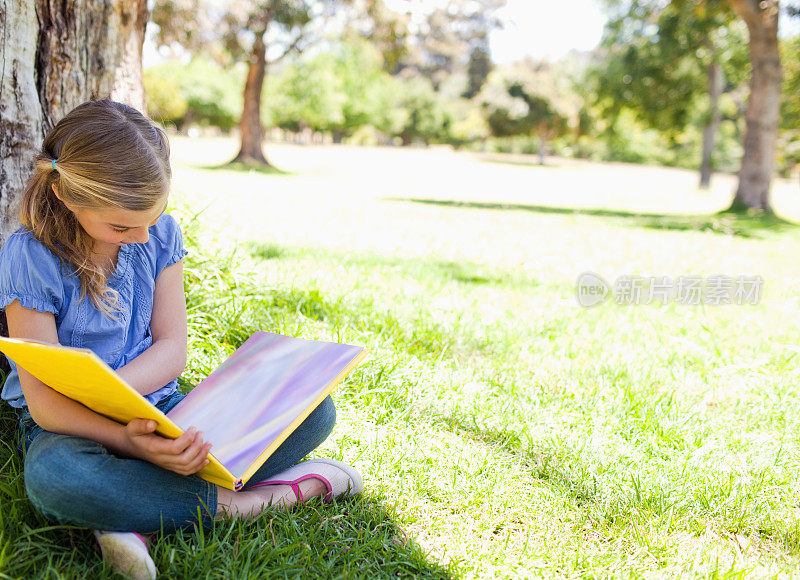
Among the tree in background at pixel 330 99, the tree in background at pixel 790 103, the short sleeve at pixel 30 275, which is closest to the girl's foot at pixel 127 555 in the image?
the short sleeve at pixel 30 275

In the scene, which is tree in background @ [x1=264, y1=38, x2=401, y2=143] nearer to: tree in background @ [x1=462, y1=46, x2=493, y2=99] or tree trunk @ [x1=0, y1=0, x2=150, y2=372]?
tree in background @ [x1=462, y1=46, x2=493, y2=99]

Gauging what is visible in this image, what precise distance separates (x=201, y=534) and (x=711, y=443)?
168cm

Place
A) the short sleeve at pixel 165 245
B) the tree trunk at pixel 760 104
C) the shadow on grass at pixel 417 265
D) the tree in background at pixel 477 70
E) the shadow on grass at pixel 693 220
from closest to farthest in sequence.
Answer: the short sleeve at pixel 165 245 → the shadow on grass at pixel 417 265 → the shadow on grass at pixel 693 220 → the tree trunk at pixel 760 104 → the tree in background at pixel 477 70

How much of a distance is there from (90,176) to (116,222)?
119mm

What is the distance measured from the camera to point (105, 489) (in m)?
1.34

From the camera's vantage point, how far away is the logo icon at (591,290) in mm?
3852

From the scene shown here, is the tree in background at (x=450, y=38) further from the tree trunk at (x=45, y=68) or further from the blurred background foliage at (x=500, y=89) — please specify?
the tree trunk at (x=45, y=68)

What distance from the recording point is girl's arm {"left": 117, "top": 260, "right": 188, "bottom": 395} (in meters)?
1.64

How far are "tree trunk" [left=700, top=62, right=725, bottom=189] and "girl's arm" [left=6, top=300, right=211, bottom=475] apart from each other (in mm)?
21444

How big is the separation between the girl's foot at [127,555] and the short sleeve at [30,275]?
558 mm

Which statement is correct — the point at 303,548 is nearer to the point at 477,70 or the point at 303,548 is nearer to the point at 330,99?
the point at 330,99

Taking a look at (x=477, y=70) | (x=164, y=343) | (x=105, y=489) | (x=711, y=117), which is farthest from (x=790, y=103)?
(x=477, y=70)

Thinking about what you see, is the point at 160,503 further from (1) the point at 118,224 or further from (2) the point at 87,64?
(2) the point at 87,64

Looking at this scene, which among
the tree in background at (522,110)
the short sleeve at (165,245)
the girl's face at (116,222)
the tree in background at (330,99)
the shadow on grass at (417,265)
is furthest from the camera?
the tree in background at (522,110)
